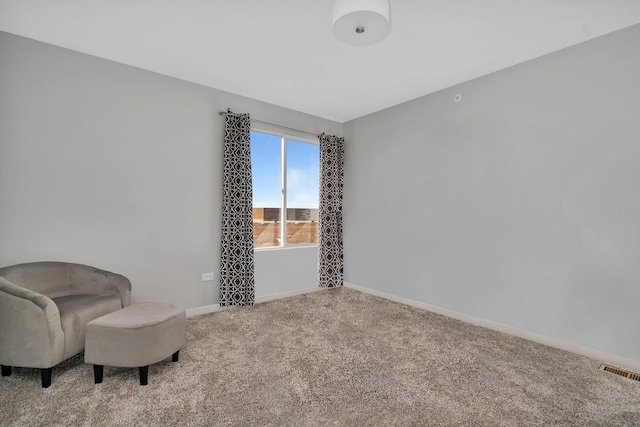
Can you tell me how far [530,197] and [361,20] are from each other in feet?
7.44

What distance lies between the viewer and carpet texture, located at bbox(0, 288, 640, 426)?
1709 mm

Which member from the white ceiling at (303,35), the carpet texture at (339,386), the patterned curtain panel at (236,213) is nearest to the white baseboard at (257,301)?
the patterned curtain panel at (236,213)

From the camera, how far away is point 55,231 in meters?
2.63

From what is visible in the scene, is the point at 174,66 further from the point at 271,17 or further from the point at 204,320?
the point at 204,320

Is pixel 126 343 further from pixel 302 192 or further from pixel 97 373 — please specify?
pixel 302 192

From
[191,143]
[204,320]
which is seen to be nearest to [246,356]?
[204,320]

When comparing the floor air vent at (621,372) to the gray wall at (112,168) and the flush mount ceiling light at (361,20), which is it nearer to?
the flush mount ceiling light at (361,20)

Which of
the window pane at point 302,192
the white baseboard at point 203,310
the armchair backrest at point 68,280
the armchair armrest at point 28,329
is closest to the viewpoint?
the armchair armrest at point 28,329

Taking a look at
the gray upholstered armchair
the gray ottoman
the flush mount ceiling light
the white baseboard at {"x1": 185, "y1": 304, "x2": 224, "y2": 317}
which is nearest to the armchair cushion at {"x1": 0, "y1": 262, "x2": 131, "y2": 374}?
the gray upholstered armchair

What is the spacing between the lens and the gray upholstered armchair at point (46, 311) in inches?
75.0

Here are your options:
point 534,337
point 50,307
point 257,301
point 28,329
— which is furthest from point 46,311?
point 534,337

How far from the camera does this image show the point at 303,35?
8.13 feet

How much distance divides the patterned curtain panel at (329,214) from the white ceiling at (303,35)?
1.26 metres

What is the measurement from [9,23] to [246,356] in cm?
322
